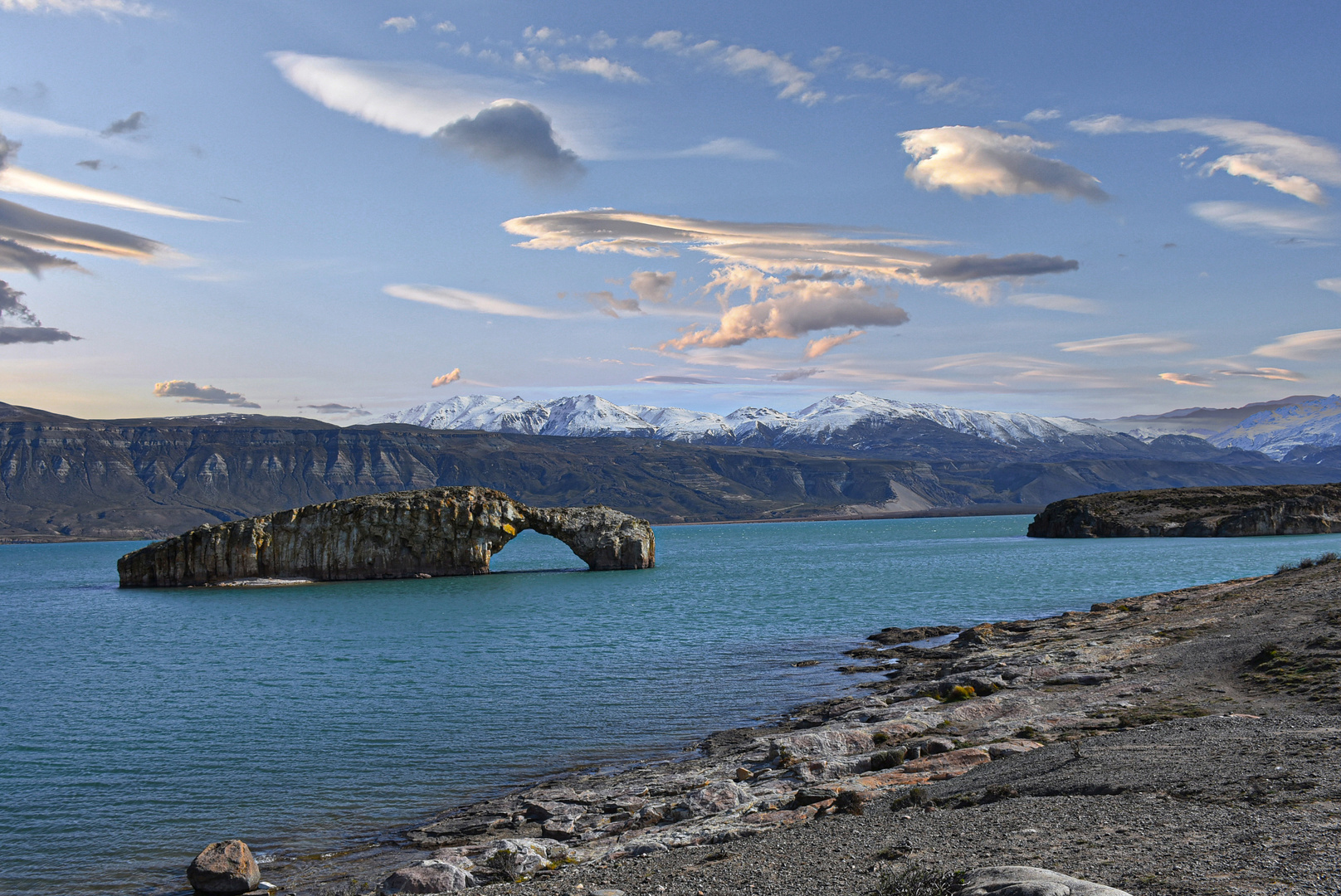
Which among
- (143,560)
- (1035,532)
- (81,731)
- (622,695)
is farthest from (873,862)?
(1035,532)

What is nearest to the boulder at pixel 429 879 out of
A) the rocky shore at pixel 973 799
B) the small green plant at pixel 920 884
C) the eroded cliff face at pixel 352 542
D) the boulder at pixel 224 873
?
the rocky shore at pixel 973 799

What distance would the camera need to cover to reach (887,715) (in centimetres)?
2289

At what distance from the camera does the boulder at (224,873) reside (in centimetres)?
1435

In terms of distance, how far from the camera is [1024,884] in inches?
320

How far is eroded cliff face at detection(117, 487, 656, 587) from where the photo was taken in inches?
3268

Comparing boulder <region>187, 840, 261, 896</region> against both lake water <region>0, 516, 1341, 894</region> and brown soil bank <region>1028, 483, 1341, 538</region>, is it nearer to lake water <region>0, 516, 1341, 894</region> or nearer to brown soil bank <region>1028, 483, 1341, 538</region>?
lake water <region>0, 516, 1341, 894</region>

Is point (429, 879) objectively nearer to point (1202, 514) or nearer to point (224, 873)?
point (224, 873)

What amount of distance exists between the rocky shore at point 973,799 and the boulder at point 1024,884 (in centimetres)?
93

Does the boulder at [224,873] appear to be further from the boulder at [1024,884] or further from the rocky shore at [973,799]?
the boulder at [1024,884]

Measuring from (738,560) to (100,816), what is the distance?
344ft

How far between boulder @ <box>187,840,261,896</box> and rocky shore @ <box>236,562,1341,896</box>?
79 centimetres

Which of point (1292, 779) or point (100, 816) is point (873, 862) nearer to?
point (1292, 779)

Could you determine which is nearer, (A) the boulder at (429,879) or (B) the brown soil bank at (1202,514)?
(A) the boulder at (429,879)

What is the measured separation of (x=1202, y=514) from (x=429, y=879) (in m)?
153
